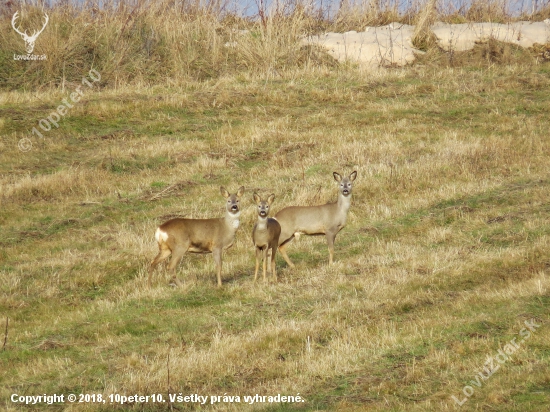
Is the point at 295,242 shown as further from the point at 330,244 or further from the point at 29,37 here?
the point at 29,37

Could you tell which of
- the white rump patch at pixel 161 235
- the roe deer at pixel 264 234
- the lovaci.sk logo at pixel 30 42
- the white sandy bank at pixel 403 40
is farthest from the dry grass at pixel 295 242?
the lovaci.sk logo at pixel 30 42

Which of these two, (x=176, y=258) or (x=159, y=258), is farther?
(x=159, y=258)

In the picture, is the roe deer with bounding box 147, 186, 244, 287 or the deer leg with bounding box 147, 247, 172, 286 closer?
the roe deer with bounding box 147, 186, 244, 287

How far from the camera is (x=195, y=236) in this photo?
12.5 metres

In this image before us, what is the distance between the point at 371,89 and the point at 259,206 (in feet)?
42.8

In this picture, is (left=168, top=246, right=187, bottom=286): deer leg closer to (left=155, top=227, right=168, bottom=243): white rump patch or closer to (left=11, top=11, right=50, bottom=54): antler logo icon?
(left=155, top=227, right=168, bottom=243): white rump patch

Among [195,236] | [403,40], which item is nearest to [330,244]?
[195,236]

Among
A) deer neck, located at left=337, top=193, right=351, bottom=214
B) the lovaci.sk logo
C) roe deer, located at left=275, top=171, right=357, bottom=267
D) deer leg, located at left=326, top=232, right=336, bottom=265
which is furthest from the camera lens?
the lovaci.sk logo

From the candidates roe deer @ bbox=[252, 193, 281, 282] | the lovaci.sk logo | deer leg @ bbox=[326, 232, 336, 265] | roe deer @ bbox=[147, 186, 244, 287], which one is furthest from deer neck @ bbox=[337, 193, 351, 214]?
the lovaci.sk logo

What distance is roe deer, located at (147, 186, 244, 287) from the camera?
1243cm

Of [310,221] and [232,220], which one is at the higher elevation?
[232,220]

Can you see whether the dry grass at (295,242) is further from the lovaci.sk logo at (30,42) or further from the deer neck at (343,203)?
the lovaci.sk logo at (30,42)

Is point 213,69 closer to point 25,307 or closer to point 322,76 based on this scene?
point 322,76

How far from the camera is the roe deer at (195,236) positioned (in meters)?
12.4
